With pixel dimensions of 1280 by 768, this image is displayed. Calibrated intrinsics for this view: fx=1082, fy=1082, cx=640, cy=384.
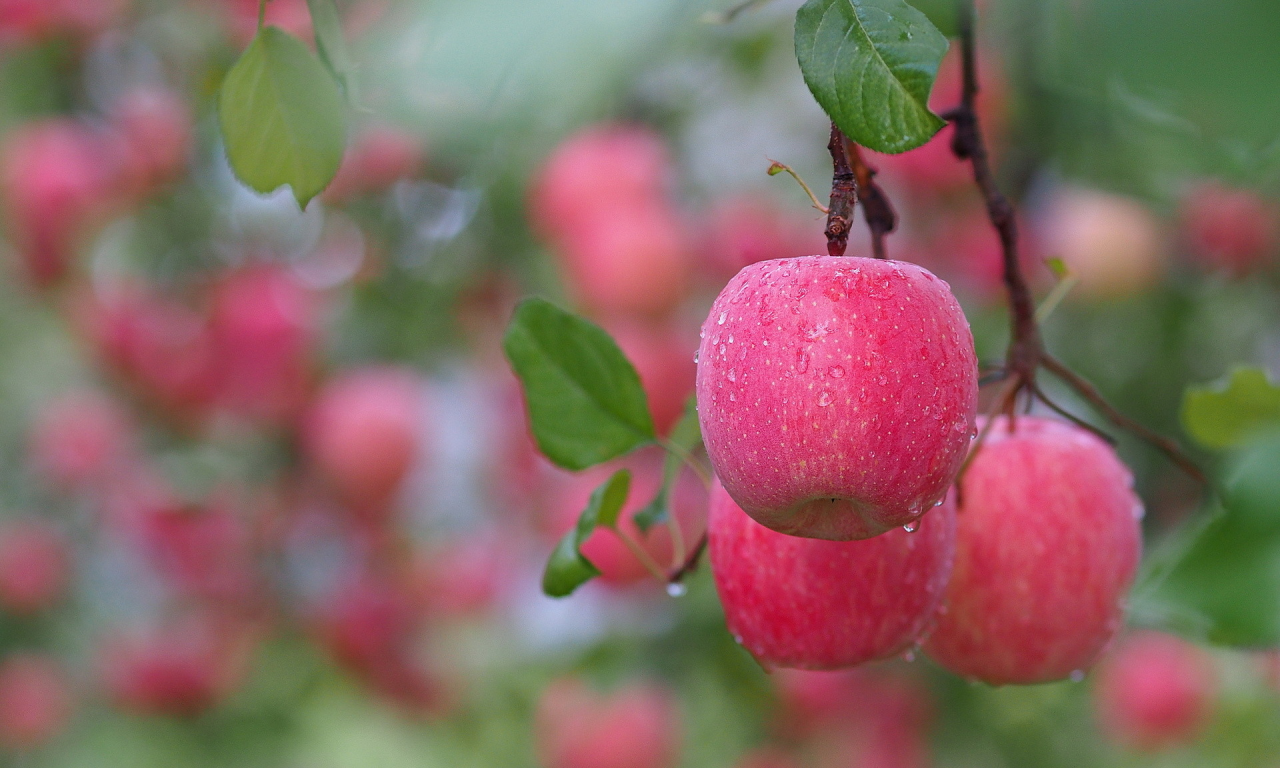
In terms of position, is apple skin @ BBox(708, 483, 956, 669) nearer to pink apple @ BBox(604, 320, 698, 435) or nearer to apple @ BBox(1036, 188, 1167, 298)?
pink apple @ BBox(604, 320, 698, 435)

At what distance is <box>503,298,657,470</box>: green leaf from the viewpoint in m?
0.65

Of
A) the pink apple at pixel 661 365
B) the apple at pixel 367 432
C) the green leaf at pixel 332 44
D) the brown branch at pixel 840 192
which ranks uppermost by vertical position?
the green leaf at pixel 332 44

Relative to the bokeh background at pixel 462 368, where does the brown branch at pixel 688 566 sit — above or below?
above

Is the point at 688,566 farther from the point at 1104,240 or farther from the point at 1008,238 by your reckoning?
the point at 1104,240

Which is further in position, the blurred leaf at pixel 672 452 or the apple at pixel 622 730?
the apple at pixel 622 730

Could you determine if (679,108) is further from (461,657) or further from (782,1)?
(461,657)

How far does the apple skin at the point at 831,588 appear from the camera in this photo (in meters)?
0.59

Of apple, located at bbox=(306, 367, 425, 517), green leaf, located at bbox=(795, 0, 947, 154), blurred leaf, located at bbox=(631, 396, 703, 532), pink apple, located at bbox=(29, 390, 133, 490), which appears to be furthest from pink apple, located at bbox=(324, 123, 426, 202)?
green leaf, located at bbox=(795, 0, 947, 154)

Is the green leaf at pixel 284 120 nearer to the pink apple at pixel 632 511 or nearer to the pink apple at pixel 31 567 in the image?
the pink apple at pixel 632 511

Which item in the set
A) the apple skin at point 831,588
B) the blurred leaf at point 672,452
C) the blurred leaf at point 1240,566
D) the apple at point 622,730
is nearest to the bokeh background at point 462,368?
the apple at point 622,730

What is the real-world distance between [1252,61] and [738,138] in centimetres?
201

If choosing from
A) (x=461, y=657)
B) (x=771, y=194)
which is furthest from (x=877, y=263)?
(x=461, y=657)

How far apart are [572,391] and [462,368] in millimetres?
1635

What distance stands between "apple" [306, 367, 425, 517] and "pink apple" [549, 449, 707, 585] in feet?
1.33
